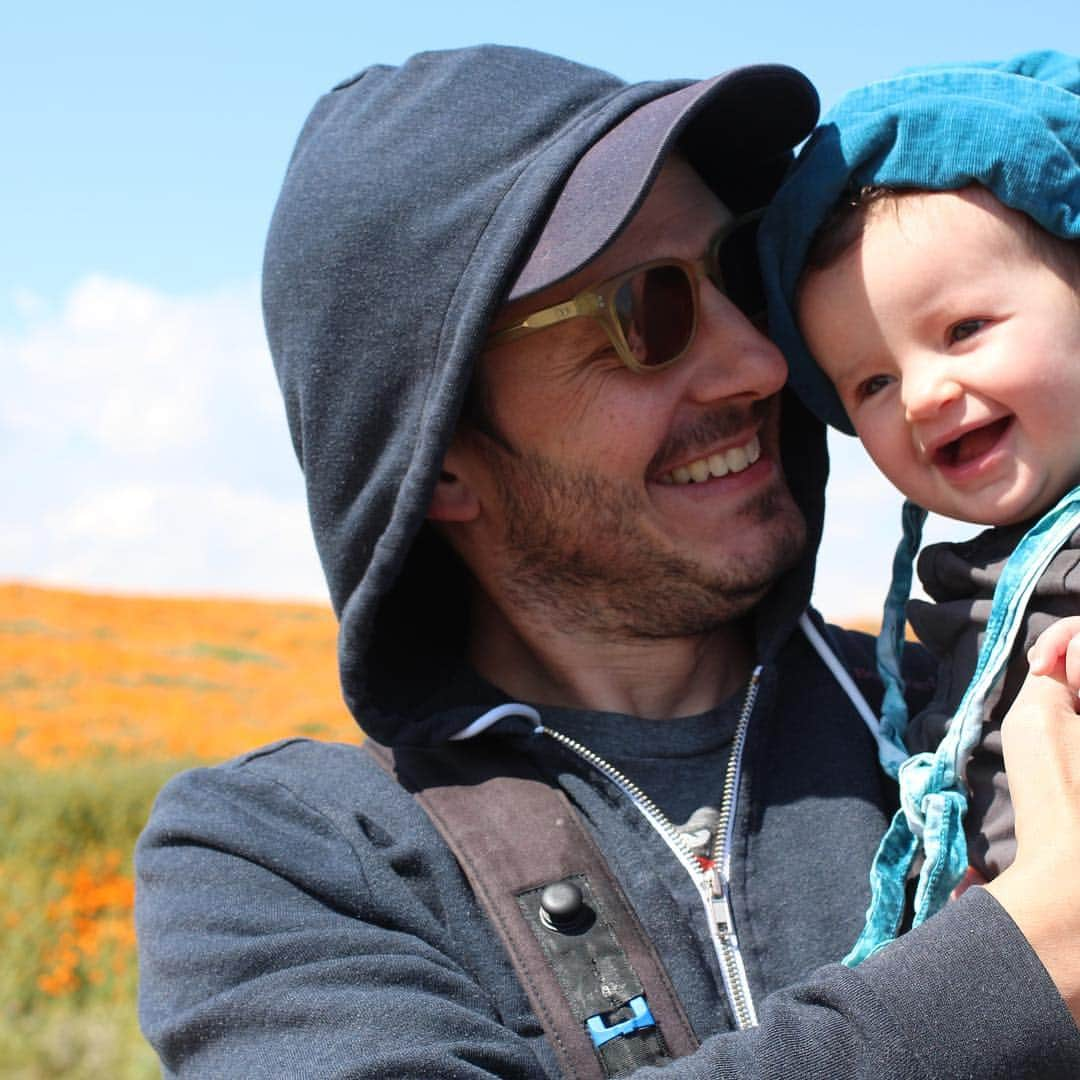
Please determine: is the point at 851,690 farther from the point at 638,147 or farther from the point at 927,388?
the point at 638,147

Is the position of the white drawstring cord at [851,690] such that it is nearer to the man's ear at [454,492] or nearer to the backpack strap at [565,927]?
the backpack strap at [565,927]

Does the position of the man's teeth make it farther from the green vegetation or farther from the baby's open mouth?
the green vegetation

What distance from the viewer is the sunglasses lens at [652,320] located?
109 inches

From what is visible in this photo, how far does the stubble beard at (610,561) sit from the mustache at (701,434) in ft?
0.32

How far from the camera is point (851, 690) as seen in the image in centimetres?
272

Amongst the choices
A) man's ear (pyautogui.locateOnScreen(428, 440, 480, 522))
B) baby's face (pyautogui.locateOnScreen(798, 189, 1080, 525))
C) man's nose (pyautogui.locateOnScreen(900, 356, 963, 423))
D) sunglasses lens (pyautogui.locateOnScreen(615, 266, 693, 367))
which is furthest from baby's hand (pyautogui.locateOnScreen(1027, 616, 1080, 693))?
man's ear (pyautogui.locateOnScreen(428, 440, 480, 522))

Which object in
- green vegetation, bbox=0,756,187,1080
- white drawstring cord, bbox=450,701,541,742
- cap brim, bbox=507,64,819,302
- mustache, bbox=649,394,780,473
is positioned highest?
cap brim, bbox=507,64,819,302

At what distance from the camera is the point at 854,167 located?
7.95 feet

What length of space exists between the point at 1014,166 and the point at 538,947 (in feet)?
4.52

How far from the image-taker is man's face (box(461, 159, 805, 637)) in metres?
2.78

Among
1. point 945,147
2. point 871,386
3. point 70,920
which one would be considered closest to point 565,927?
point 871,386

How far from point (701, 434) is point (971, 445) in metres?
0.60

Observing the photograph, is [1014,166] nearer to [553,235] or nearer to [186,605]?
[553,235]

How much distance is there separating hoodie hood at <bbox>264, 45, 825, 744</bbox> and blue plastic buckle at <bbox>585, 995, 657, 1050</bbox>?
2.13ft
